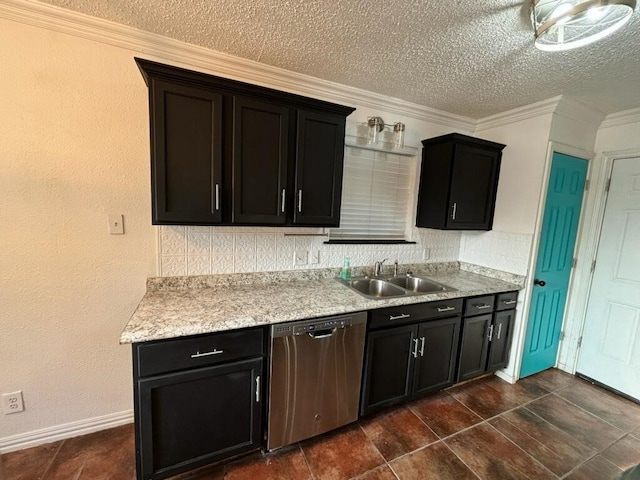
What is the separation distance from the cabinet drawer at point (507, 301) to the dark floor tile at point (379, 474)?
1.58 meters

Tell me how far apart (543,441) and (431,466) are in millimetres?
898

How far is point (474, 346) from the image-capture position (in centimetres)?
231

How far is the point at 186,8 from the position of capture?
55.3 inches

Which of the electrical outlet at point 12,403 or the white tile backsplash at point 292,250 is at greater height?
the white tile backsplash at point 292,250

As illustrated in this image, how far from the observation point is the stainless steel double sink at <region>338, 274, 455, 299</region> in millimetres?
2277

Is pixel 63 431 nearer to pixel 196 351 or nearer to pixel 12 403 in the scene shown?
pixel 12 403

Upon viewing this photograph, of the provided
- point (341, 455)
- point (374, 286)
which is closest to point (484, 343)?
point (374, 286)

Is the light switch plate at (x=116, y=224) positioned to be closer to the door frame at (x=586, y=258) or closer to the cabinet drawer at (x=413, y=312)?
the cabinet drawer at (x=413, y=312)

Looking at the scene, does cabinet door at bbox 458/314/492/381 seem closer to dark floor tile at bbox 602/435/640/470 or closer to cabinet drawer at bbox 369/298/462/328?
cabinet drawer at bbox 369/298/462/328

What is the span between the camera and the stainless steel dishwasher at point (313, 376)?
5.08ft

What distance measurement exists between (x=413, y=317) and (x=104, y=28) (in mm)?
2639

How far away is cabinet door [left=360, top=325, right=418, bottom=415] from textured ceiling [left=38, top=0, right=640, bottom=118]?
182 cm

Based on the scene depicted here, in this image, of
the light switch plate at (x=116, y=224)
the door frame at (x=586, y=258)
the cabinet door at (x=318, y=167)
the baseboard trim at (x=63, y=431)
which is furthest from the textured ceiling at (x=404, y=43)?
the baseboard trim at (x=63, y=431)

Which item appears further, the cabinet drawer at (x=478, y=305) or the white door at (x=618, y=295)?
the white door at (x=618, y=295)
